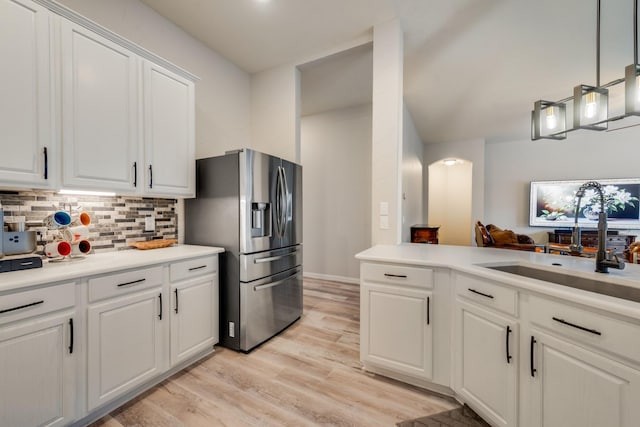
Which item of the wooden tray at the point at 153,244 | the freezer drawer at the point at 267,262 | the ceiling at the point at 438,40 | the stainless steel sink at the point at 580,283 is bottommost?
the freezer drawer at the point at 267,262

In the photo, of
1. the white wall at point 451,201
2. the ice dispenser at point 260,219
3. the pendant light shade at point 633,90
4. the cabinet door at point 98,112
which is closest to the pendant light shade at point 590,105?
the pendant light shade at point 633,90

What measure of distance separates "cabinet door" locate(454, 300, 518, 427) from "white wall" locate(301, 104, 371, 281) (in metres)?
2.69

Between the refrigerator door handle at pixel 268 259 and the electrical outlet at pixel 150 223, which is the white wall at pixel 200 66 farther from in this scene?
the refrigerator door handle at pixel 268 259

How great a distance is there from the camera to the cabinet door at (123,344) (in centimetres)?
145

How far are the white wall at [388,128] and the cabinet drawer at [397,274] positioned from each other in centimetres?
62

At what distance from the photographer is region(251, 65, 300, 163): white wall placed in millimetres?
3145

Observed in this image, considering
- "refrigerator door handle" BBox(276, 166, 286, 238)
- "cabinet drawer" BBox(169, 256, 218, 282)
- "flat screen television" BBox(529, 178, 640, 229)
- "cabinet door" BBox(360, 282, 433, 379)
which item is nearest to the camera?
"cabinet door" BBox(360, 282, 433, 379)

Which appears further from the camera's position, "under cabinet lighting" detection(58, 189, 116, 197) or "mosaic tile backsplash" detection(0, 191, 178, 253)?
"under cabinet lighting" detection(58, 189, 116, 197)

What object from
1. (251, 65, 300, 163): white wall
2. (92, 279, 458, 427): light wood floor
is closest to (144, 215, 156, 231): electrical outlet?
(92, 279, 458, 427): light wood floor

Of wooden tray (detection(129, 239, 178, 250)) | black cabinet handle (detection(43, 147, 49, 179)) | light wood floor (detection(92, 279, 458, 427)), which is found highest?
black cabinet handle (detection(43, 147, 49, 179))

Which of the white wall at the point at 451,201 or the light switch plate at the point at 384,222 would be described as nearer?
the light switch plate at the point at 384,222

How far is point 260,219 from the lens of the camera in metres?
2.38

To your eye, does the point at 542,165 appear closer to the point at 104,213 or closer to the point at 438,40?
the point at 438,40

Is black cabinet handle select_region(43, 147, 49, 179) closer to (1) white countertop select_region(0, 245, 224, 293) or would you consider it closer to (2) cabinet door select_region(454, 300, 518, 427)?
(1) white countertop select_region(0, 245, 224, 293)
